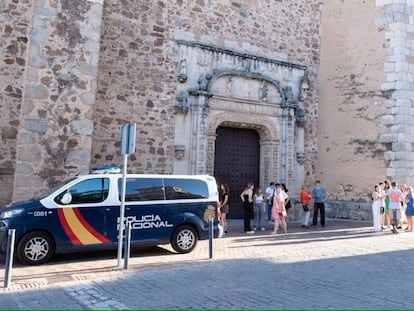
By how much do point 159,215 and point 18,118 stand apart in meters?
4.88

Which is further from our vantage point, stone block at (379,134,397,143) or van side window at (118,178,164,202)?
stone block at (379,134,397,143)

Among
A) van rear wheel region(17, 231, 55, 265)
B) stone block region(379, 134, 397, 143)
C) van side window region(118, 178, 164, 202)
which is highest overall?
stone block region(379, 134, 397, 143)

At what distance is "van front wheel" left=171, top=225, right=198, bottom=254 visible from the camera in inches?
312

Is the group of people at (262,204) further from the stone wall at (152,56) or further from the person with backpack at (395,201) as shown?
the stone wall at (152,56)

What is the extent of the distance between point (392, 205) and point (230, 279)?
7.49 meters

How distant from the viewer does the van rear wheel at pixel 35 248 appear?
6.69m

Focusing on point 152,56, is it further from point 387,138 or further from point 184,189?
point 387,138

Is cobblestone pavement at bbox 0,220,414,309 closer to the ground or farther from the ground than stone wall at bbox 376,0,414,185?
closer to the ground

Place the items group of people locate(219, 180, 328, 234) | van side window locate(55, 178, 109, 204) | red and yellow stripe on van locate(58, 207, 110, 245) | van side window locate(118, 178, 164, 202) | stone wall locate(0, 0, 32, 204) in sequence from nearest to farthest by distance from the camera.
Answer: red and yellow stripe on van locate(58, 207, 110, 245) → van side window locate(55, 178, 109, 204) → van side window locate(118, 178, 164, 202) → stone wall locate(0, 0, 32, 204) → group of people locate(219, 180, 328, 234)

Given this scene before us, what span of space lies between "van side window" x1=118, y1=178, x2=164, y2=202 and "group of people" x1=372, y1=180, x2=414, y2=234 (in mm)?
6864

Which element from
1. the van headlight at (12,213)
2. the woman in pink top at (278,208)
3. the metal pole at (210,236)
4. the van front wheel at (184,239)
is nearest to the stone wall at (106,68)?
the van headlight at (12,213)

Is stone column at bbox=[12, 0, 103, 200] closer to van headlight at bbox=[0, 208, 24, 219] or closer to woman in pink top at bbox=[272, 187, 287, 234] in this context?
van headlight at bbox=[0, 208, 24, 219]

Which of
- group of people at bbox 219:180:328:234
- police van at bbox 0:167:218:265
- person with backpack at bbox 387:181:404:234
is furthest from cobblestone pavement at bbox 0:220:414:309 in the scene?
person with backpack at bbox 387:181:404:234

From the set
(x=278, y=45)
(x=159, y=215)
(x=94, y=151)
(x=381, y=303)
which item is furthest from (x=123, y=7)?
(x=381, y=303)
